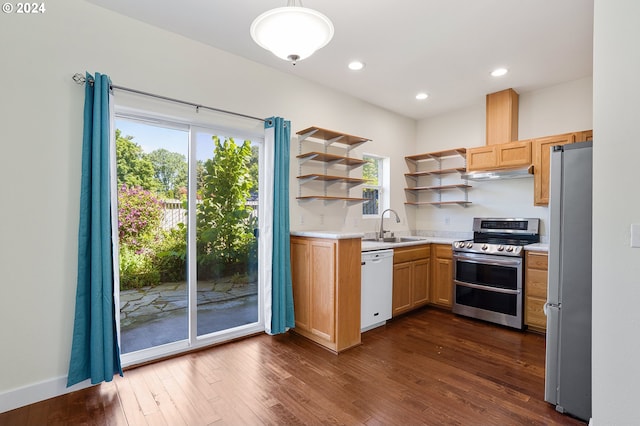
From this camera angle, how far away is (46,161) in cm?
220

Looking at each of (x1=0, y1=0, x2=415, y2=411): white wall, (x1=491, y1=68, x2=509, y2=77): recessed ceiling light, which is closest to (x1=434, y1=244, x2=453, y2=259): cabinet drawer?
(x1=491, y1=68, x2=509, y2=77): recessed ceiling light

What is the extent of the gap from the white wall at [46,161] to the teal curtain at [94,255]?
123 millimetres

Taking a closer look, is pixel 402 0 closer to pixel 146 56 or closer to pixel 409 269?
pixel 146 56

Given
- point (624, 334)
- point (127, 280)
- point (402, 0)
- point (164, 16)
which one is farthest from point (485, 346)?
point (164, 16)

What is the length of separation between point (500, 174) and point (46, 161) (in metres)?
4.64

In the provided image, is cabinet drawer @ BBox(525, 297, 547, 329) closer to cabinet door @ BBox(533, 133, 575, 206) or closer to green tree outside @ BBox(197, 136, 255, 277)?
cabinet door @ BBox(533, 133, 575, 206)

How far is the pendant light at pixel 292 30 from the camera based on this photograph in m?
1.53

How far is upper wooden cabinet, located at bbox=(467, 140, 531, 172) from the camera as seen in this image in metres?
3.75

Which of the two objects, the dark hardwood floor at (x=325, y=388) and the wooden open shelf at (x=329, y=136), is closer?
the dark hardwood floor at (x=325, y=388)

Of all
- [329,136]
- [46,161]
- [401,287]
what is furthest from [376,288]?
[46,161]

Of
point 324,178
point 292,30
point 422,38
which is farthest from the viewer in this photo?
point 324,178

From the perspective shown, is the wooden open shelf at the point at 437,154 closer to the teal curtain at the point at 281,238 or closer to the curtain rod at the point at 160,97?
the teal curtain at the point at 281,238

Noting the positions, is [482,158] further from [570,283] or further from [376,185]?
[570,283]

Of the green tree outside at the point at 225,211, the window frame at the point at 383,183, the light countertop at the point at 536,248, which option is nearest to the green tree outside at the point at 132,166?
the green tree outside at the point at 225,211
